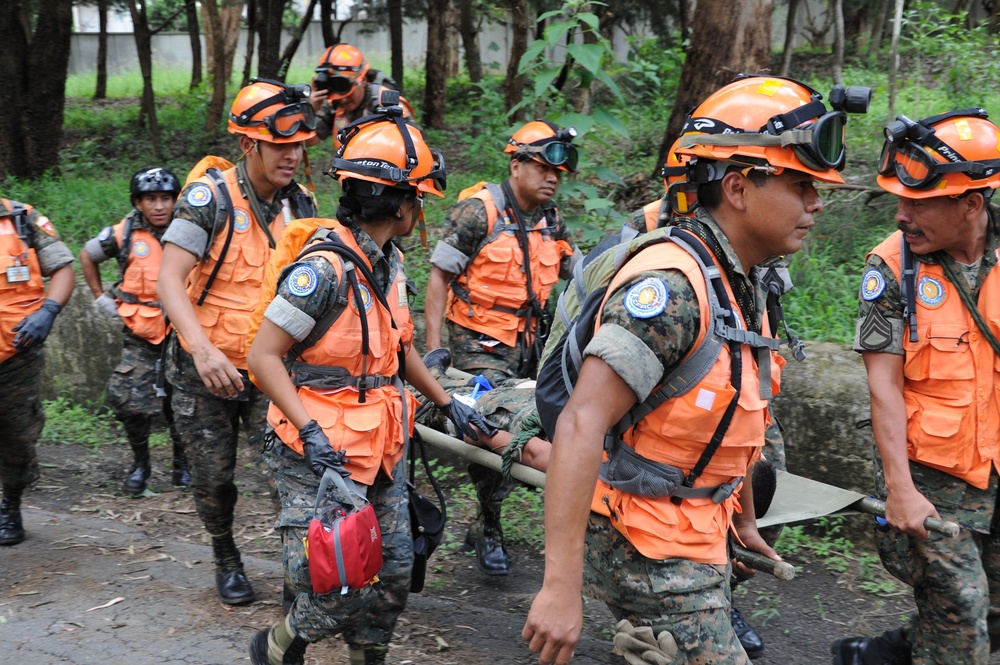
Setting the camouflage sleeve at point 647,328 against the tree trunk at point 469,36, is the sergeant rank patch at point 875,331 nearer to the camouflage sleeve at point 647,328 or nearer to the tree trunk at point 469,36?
the camouflage sleeve at point 647,328

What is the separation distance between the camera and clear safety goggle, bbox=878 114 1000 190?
3.49 m

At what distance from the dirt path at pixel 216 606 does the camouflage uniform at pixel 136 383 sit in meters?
0.71

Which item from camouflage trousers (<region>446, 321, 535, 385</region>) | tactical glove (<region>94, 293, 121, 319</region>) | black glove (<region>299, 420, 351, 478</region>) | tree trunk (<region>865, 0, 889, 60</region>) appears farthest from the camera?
tree trunk (<region>865, 0, 889, 60</region>)

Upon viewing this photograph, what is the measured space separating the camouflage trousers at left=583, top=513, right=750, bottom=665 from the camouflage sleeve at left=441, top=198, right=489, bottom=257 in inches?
122

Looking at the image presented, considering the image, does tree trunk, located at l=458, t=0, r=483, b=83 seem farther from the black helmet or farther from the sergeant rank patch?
the sergeant rank patch

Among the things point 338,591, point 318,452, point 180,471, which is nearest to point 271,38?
point 180,471

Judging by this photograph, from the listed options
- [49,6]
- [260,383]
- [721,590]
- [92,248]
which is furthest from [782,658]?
[49,6]

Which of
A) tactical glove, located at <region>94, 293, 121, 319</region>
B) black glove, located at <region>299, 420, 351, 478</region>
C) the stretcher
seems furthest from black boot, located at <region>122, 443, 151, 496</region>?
black glove, located at <region>299, 420, 351, 478</region>

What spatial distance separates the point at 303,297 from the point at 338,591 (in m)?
1.09

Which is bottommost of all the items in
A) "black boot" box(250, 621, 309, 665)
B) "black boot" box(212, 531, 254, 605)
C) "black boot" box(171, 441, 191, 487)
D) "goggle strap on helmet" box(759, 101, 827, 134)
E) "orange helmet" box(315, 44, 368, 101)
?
"black boot" box(171, 441, 191, 487)

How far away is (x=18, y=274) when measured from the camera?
5473 millimetres

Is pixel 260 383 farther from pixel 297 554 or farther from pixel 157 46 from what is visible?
pixel 157 46

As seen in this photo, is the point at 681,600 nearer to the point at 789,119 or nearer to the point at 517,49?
the point at 789,119

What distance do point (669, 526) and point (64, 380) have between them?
24.1 ft
